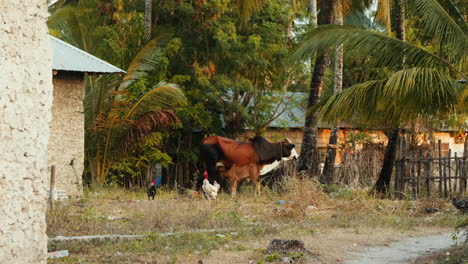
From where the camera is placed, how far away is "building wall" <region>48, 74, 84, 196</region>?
45.8ft

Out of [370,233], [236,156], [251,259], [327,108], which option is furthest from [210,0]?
[251,259]

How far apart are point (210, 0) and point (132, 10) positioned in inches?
116

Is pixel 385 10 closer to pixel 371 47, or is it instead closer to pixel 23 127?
pixel 371 47

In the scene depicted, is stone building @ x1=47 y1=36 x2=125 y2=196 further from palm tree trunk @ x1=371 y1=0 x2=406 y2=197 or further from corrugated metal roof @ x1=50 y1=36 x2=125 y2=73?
palm tree trunk @ x1=371 y1=0 x2=406 y2=197

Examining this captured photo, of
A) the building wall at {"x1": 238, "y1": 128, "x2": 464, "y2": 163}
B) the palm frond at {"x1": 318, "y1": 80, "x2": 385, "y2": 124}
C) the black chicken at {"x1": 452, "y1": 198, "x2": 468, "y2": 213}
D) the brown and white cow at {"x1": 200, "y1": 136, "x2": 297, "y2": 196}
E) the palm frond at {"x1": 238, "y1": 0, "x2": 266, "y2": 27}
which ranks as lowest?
the black chicken at {"x1": 452, "y1": 198, "x2": 468, "y2": 213}

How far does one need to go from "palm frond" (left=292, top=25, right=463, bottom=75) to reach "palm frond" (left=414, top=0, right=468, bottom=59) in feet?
1.39

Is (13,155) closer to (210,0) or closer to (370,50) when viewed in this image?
(370,50)

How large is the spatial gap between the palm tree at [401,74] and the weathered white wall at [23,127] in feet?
23.7

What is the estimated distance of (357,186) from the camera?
18047 mm

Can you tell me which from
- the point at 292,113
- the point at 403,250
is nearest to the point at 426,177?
the point at 403,250

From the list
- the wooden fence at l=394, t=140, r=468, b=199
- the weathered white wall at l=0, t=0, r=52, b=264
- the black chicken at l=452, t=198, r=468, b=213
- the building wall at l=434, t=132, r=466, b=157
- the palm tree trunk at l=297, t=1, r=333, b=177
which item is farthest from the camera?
the building wall at l=434, t=132, r=466, b=157

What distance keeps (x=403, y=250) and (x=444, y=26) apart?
550 centimetres

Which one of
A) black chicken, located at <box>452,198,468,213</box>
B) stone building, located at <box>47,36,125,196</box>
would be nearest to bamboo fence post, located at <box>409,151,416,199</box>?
black chicken, located at <box>452,198,468,213</box>

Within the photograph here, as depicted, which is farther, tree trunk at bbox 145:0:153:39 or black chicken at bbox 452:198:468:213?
tree trunk at bbox 145:0:153:39
